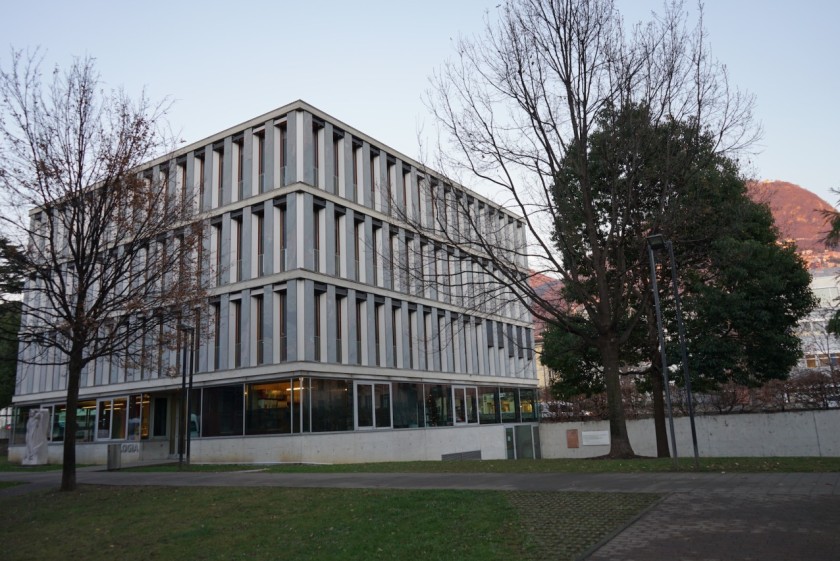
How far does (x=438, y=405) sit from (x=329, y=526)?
27.6m

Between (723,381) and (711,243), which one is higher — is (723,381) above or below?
below

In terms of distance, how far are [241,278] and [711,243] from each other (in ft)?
68.3

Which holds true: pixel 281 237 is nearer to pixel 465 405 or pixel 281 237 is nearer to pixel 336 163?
pixel 336 163

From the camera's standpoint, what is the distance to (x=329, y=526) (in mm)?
10008

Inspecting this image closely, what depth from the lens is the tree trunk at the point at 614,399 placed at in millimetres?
18203

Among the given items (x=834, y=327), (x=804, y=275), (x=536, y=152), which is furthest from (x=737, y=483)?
(x=804, y=275)

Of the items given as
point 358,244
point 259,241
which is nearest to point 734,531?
point 259,241

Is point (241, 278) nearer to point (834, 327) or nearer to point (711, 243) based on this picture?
point (711, 243)

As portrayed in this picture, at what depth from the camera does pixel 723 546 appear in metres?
7.08

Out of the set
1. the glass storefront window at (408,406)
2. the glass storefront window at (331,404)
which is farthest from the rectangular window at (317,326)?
the glass storefront window at (408,406)

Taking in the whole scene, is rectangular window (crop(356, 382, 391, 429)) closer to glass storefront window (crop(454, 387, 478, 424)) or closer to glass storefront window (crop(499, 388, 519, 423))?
glass storefront window (crop(454, 387, 478, 424))

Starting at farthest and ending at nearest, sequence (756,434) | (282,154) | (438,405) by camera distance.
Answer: (438,405) → (282,154) → (756,434)

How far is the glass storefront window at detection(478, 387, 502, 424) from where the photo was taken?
41.5m

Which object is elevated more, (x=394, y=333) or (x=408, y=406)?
(x=394, y=333)
